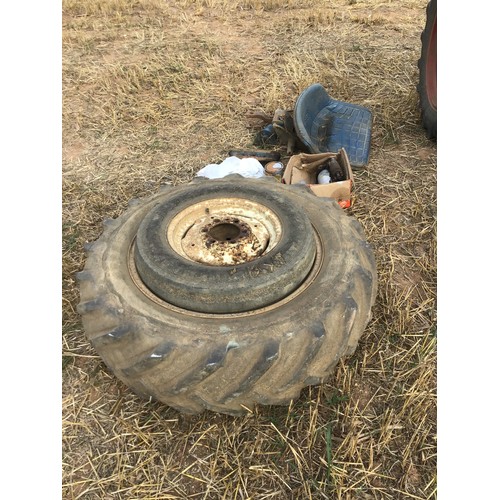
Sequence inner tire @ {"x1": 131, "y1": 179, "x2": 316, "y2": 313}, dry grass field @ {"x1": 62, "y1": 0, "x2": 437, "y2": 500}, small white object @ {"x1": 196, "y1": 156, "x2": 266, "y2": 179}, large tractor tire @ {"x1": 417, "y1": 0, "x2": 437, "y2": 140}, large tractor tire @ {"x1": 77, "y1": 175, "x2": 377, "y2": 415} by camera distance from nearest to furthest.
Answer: large tractor tire @ {"x1": 77, "y1": 175, "x2": 377, "y2": 415} → inner tire @ {"x1": 131, "y1": 179, "x2": 316, "y2": 313} → dry grass field @ {"x1": 62, "y1": 0, "x2": 437, "y2": 500} → small white object @ {"x1": 196, "y1": 156, "x2": 266, "y2": 179} → large tractor tire @ {"x1": 417, "y1": 0, "x2": 437, "y2": 140}

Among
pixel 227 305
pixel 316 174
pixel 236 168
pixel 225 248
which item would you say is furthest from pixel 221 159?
pixel 227 305

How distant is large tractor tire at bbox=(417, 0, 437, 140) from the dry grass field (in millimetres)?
172

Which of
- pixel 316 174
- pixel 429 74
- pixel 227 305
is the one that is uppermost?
pixel 429 74

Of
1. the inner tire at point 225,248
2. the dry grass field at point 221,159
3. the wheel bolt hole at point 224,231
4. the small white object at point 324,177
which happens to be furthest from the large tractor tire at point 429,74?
the wheel bolt hole at point 224,231

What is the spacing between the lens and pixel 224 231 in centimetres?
266

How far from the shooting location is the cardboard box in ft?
12.7

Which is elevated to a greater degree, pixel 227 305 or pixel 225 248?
pixel 225 248

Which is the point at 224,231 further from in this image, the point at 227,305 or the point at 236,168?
the point at 236,168

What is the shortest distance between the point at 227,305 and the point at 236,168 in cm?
235

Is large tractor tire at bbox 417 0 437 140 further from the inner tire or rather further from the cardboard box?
the inner tire

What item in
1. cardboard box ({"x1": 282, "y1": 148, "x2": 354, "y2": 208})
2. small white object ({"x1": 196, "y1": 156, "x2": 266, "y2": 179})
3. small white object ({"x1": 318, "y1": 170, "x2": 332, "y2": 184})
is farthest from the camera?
small white object ({"x1": 196, "y1": 156, "x2": 266, "y2": 179})

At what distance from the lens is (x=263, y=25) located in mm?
8133

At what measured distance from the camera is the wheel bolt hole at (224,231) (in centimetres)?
262

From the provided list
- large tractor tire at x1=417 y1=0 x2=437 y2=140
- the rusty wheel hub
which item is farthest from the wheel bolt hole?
large tractor tire at x1=417 y1=0 x2=437 y2=140
